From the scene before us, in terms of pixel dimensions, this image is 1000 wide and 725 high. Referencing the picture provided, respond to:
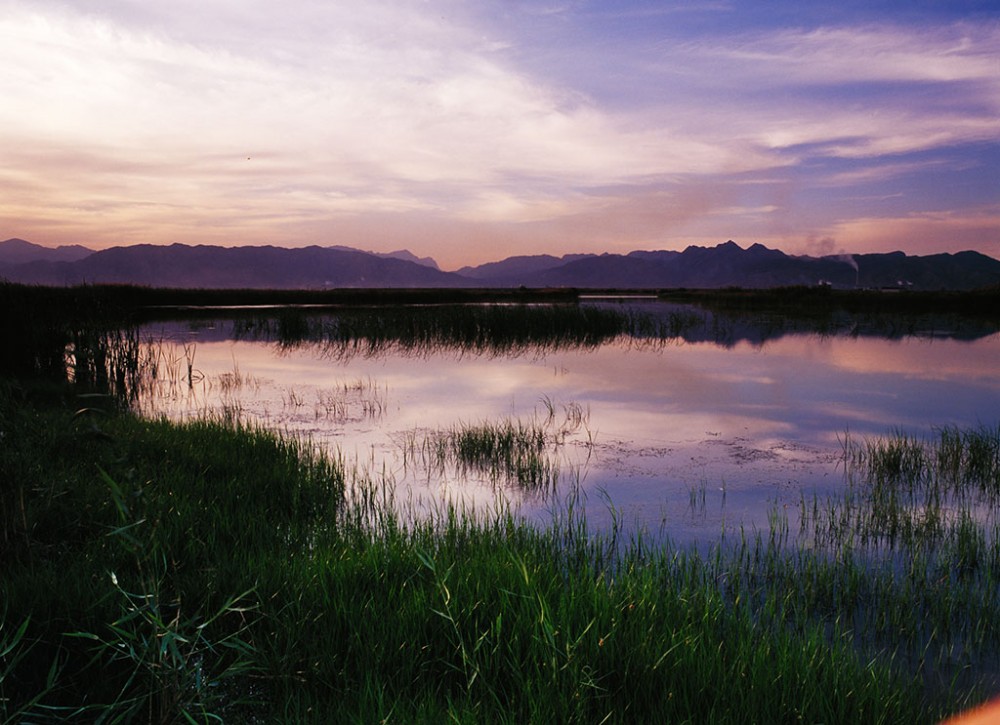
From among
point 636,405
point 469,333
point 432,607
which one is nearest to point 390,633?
point 432,607

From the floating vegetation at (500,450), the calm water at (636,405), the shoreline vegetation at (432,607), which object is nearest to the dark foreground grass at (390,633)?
the shoreline vegetation at (432,607)

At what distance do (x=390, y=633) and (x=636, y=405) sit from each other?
13984 millimetres

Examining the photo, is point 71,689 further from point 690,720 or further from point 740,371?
point 740,371

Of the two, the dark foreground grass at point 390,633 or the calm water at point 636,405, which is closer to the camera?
the dark foreground grass at point 390,633

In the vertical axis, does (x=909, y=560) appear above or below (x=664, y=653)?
below

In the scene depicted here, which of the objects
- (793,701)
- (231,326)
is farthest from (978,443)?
(231,326)

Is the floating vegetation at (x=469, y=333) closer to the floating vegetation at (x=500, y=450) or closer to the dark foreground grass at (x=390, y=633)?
the floating vegetation at (x=500, y=450)

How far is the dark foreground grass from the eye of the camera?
12.3 feet

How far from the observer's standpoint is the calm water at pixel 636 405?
397 inches

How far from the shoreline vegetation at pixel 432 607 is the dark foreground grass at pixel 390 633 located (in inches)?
0.9

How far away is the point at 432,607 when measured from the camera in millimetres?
4781

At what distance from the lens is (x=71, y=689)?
13.2ft

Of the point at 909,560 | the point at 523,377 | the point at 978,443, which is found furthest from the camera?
the point at 523,377

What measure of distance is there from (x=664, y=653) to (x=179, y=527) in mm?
4526
